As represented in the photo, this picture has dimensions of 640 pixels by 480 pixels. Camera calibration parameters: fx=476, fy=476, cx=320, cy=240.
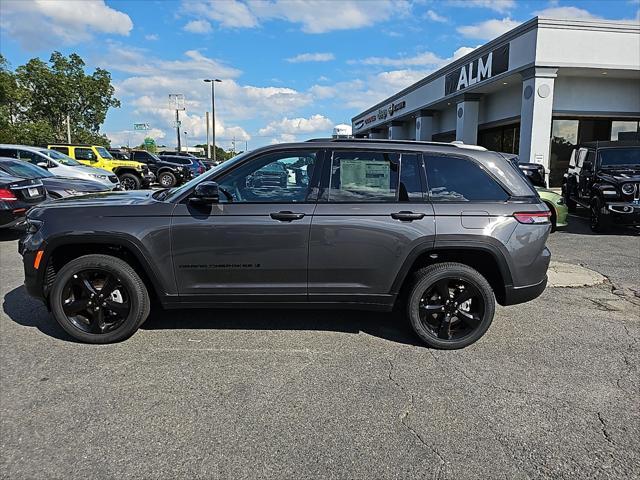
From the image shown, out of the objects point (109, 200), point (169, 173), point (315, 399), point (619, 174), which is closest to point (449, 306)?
point (315, 399)

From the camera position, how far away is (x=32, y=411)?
3059 mm

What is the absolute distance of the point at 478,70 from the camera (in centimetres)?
2122

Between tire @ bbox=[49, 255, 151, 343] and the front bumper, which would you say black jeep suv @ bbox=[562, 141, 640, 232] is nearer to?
the front bumper

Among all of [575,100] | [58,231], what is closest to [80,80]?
[575,100]

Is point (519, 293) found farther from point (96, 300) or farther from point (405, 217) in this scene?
point (96, 300)

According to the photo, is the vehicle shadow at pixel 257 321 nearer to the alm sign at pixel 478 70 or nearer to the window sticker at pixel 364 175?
the window sticker at pixel 364 175

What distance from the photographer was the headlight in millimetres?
9609

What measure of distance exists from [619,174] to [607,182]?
60cm

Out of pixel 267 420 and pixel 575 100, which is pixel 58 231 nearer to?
pixel 267 420

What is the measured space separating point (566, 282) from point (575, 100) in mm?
16381

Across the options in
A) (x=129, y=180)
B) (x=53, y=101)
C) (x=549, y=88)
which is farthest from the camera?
(x=53, y=101)

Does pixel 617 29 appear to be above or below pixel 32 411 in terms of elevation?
above

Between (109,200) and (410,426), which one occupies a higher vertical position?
(109,200)

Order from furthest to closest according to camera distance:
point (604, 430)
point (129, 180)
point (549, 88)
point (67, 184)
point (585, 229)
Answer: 1. point (129, 180)
2. point (549, 88)
3. point (585, 229)
4. point (67, 184)
5. point (604, 430)
